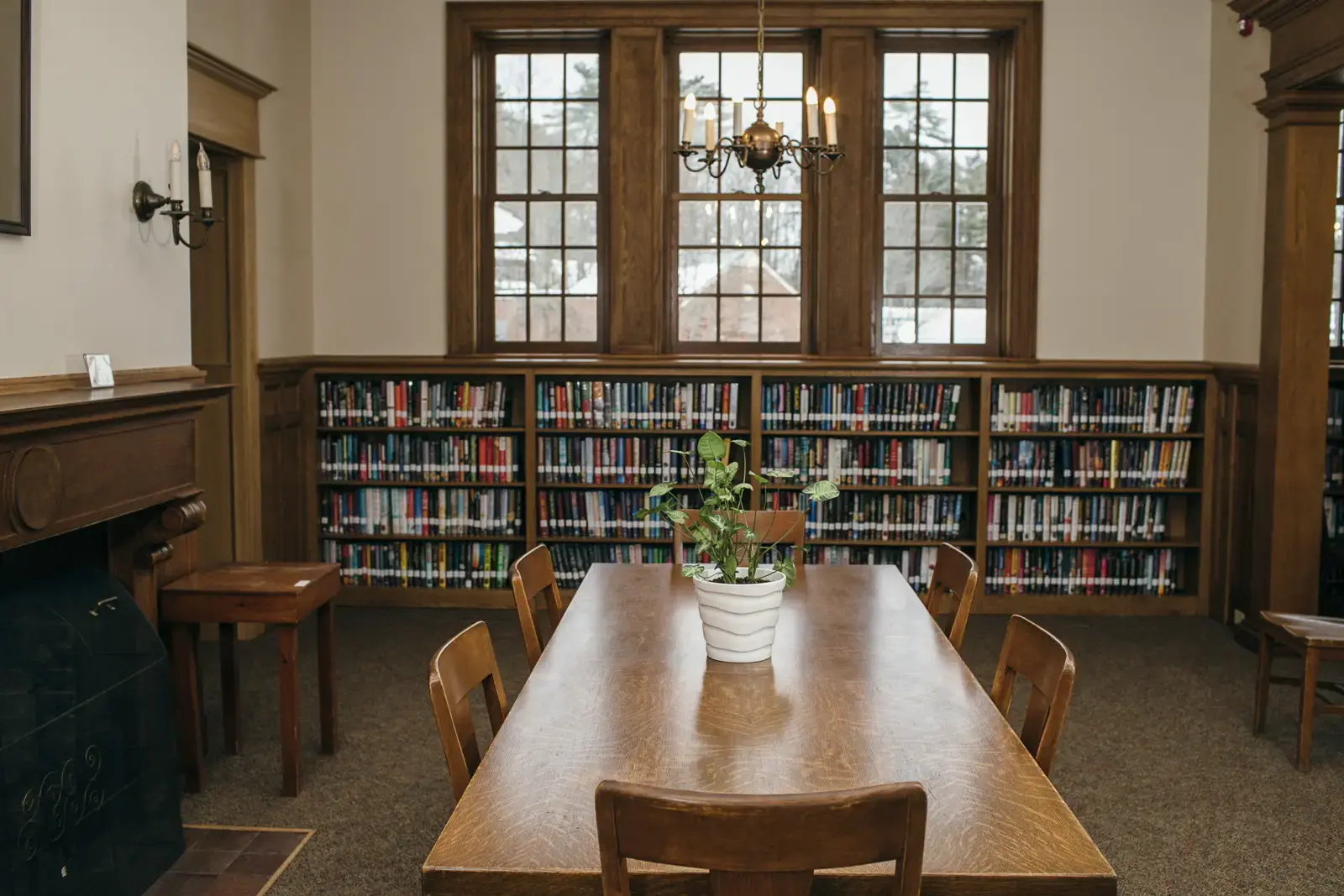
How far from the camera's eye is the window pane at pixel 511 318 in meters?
7.32

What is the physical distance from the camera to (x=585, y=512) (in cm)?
696

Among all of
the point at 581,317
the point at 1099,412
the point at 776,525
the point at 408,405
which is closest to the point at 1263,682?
the point at 776,525

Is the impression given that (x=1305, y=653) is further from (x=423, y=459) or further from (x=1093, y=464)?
(x=423, y=459)

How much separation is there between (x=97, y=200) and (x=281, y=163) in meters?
2.98

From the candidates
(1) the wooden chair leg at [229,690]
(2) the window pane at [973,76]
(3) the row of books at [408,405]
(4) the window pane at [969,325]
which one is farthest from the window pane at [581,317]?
(1) the wooden chair leg at [229,690]

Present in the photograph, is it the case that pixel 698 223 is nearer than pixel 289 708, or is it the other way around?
pixel 289 708

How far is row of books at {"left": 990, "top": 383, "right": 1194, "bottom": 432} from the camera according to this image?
687cm

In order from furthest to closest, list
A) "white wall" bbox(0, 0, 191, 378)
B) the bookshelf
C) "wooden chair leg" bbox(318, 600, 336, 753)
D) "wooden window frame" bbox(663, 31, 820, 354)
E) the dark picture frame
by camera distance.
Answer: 1. "wooden window frame" bbox(663, 31, 820, 354)
2. the bookshelf
3. "wooden chair leg" bbox(318, 600, 336, 753)
4. "white wall" bbox(0, 0, 191, 378)
5. the dark picture frame

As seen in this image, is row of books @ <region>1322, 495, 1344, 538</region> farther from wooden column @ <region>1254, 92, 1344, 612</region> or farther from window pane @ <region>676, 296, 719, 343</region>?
window pane @ <region>676, 296, 719, 343</region>

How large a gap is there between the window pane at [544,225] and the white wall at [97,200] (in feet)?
10.0

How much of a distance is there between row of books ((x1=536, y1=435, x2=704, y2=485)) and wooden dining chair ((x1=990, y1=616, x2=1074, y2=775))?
420 centimetres

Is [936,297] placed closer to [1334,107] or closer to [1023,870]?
[1334,107]

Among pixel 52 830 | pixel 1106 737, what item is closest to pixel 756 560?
pixel 52 830

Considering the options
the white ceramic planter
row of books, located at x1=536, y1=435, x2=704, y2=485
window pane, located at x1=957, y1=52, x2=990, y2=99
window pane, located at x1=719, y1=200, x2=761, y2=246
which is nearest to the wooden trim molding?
the white ceramic planter
